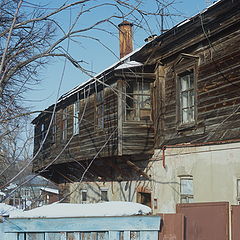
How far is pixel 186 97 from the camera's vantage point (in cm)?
1220

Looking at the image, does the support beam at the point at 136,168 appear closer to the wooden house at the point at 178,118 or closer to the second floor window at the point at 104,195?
the wooden house at the point at 178,118

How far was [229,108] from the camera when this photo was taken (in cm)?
1023

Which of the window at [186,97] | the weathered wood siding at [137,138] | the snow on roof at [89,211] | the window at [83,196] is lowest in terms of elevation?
the window at [83,196]

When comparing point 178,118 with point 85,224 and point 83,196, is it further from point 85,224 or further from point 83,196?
point 83,196

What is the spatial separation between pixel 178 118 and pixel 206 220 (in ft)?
20.9

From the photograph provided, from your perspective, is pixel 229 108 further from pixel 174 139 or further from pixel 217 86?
pixel 174 139

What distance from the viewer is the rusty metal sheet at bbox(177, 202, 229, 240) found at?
19.6 feet

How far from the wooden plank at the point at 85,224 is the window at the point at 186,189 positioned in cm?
700

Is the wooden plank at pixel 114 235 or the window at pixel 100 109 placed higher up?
the window at pixel 100 109

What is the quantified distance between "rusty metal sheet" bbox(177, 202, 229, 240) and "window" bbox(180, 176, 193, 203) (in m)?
4.98

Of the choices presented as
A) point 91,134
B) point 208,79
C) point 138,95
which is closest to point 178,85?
point 208,79

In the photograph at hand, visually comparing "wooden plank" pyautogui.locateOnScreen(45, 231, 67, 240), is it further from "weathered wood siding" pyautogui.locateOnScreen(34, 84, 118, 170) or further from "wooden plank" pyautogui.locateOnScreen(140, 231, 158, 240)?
"weathered wood siding" pyautogui.locateOnScreen(34, 84, 118, 170)

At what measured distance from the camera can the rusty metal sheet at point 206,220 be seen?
5988 millimetres

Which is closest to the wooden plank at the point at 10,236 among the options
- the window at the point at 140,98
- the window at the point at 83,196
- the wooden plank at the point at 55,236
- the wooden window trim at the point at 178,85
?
the wooden plank at the point at 55,236
